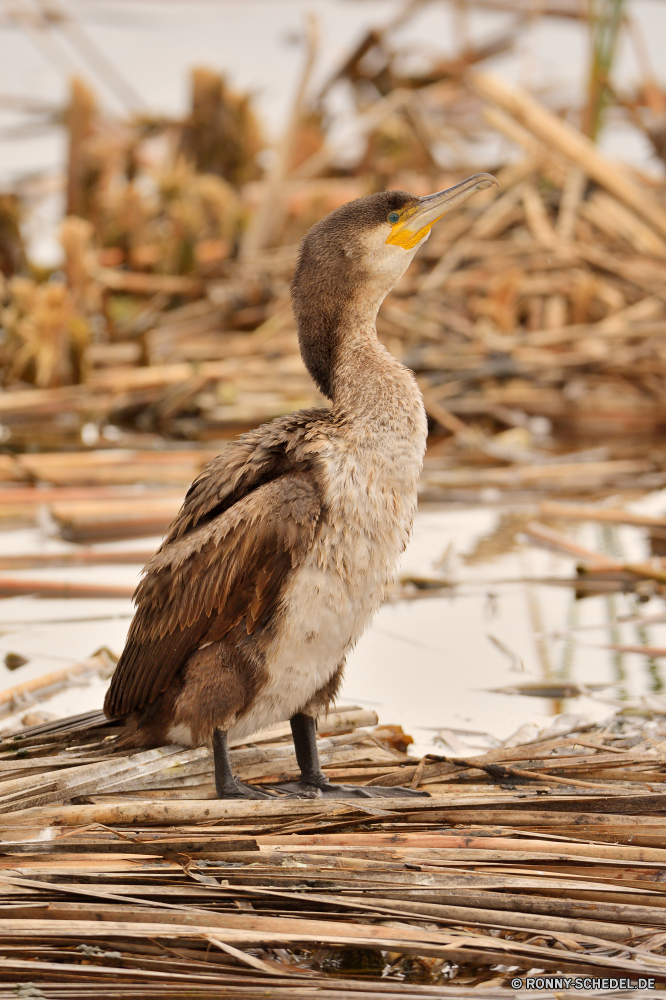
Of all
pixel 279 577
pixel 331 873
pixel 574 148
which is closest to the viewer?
pixel 331 873

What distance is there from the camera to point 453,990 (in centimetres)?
197

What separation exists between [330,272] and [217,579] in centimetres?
98

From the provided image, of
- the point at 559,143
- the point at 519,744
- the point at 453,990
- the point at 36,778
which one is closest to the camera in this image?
the point at 453,990

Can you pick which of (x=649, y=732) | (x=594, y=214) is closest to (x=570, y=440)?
(x=594, y=214)

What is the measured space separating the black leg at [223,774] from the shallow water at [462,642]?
65 cm

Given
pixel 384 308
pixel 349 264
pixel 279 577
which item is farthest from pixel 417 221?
pixel 384 308

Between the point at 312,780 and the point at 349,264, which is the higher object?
the point at 349,264

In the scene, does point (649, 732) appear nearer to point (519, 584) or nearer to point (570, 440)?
point (519, 584)

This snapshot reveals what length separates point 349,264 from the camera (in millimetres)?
3184

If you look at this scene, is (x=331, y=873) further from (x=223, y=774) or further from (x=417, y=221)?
(x=417, y=221)

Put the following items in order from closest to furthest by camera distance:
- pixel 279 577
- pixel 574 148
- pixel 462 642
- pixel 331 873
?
1. pixel 331 873
2. pixel 279 577
3. pixel 462 642
4. pixel 574 148

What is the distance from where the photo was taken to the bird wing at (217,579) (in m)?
2.72

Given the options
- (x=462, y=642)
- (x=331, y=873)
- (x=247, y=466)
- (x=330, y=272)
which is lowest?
(x=331, y=873)

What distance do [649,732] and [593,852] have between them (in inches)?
33.2
